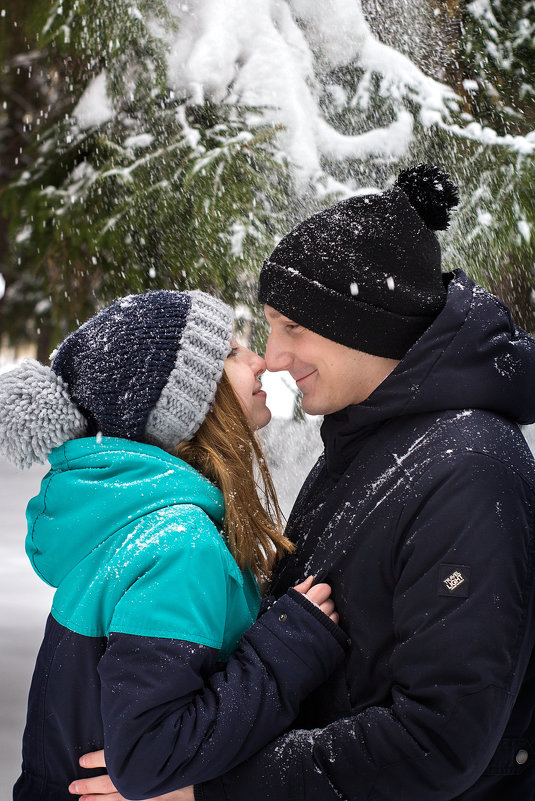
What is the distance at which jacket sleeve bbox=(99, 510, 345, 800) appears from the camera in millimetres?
1416

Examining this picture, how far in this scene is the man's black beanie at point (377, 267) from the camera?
1.70m

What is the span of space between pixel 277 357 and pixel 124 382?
39 cm

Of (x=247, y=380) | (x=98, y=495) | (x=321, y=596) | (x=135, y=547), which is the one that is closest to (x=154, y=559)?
(x=135, y=547)

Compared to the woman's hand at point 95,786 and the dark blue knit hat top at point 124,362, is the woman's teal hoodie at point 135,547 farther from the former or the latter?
the woman's hand at point 95,786

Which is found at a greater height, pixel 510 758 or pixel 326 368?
pixel 326 368

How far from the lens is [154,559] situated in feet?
4.95

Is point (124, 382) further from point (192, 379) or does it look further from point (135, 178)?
point (135, 178)

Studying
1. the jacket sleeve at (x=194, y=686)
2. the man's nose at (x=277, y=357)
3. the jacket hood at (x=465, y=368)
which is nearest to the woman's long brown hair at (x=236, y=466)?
the man's nose at (x=277, y=357)

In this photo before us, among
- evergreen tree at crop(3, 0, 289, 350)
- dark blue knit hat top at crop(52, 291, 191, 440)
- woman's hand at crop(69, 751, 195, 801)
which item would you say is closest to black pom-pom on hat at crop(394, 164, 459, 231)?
dark blue knit hat top at crop(52, 291, 191, 440)

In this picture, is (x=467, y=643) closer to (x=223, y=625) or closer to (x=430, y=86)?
(x=223, y=625)

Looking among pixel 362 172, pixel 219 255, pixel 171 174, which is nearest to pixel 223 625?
pixel 219 255

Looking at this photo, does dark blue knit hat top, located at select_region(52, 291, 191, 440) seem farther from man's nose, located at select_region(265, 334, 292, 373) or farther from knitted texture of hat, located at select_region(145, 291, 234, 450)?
man's nose, located at select_region(265, 334, 292, 373)

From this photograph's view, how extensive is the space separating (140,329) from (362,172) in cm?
362

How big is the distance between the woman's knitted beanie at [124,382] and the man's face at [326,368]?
0.17 m
